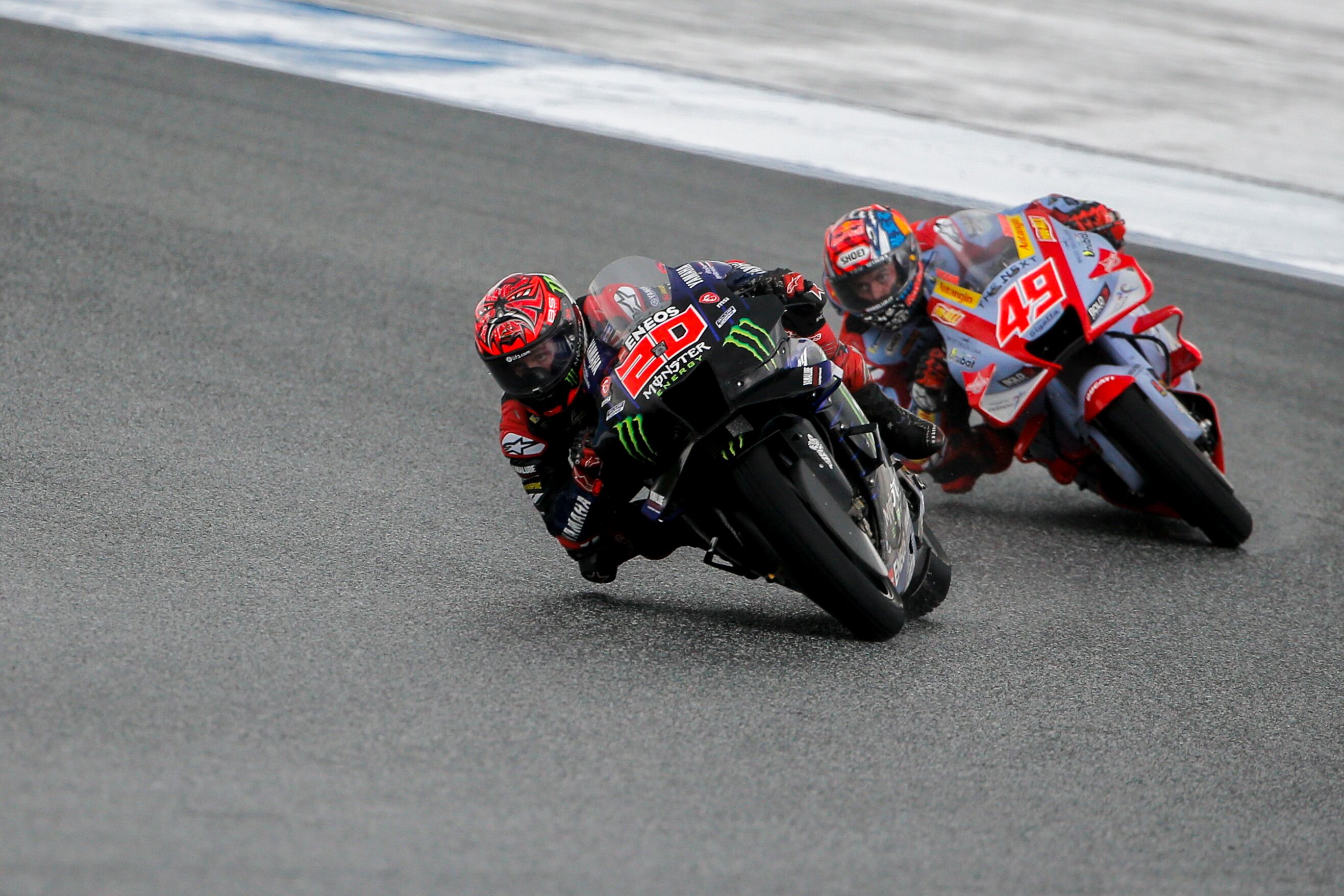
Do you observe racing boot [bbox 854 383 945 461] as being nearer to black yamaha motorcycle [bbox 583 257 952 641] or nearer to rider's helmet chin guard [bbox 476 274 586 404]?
black yamaha motorcycle [bbox 583 257 952 641]

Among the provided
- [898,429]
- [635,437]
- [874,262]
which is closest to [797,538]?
[635,437]

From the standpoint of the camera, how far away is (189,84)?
1113cm

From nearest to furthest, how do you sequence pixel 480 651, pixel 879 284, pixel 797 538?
pixel 797 538, pixel 480 651, pixel 879 284

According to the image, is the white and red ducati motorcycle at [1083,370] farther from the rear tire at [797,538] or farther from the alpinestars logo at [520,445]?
the alpinestars logo at [520,445]

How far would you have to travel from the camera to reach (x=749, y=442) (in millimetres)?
4117

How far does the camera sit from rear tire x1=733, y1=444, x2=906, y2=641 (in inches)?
161

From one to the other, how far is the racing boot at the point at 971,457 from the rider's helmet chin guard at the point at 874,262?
28.1 inches

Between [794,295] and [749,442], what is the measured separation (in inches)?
26.8

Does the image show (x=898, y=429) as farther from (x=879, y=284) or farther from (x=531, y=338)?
(x=531, y=338)

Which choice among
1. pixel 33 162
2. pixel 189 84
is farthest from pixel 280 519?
pixel 189 84

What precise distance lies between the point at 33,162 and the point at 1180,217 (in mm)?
7935

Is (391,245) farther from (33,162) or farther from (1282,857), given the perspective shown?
(1282,857)

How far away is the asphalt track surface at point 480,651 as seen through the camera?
3225mm

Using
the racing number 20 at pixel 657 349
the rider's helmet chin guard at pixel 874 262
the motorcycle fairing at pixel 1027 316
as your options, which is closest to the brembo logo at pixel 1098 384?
the motorcycle fairing at pixel 1027 316
